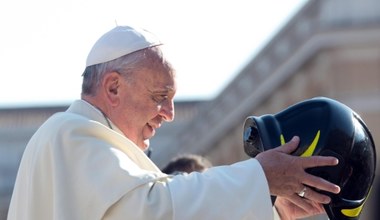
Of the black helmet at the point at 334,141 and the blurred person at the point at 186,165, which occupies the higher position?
the black helmet at the point at 334,141

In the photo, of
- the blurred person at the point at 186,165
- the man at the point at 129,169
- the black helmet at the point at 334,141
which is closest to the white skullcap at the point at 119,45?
the man at the point at 129,169

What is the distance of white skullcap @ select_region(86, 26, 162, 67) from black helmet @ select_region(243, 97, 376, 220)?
60 centimetres

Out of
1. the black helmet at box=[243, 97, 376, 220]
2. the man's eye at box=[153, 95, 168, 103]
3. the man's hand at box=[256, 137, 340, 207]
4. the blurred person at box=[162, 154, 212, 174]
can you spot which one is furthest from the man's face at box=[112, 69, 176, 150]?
the blurred person at box=[162, 154, 212, 174]

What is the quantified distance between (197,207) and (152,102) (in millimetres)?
562

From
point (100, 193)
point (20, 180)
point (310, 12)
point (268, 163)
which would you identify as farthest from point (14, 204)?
point (310, 12)

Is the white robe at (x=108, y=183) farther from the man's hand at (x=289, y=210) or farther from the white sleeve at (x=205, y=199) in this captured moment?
the man's hand at (x=289, y=210)

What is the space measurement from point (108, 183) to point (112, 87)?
18.3 inches

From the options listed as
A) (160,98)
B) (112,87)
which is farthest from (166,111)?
(112,87)

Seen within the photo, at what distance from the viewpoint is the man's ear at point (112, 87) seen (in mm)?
6484

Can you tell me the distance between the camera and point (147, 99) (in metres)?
6.46

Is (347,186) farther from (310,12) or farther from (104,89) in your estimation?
(310,12)

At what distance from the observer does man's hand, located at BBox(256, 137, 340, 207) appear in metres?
6.05

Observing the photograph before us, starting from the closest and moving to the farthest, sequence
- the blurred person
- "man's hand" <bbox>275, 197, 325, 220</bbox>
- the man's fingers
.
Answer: the man's fingers, "man's hand" <bbox>275, 197, 325, 220</bbox>, the blurred person

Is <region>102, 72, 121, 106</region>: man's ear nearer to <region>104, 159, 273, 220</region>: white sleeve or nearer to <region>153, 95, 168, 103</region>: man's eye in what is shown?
<region>153, 95, 168, 103</region>: man's eye
